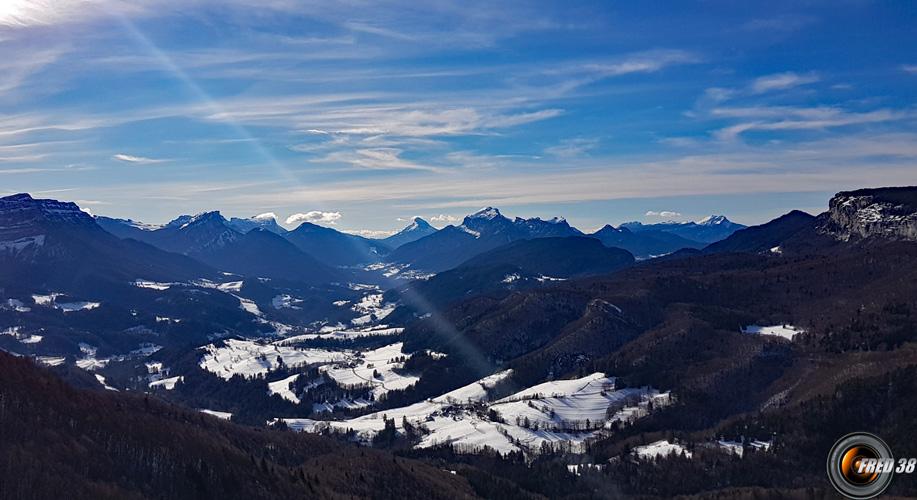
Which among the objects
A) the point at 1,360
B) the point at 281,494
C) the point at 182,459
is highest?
the point at 1,360

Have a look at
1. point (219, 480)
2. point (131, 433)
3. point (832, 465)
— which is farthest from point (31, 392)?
point (832, 465)

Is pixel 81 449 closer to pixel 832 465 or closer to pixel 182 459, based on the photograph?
pixel 182 459

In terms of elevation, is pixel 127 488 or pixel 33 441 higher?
pixel 33 441

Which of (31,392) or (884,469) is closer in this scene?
(884,469)

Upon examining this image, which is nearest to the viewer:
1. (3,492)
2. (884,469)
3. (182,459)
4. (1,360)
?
(884,469)

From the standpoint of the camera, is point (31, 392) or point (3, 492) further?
point (31, 392)

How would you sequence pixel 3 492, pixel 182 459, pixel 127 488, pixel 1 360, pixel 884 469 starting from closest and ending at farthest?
pixel 884 469 → pixel 3 492 → pixel 127 488 → pixel 182 459 → pixel 1 360

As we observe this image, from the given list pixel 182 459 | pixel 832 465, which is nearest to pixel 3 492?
pixel 182 459

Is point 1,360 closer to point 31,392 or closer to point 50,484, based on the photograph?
point 31,392

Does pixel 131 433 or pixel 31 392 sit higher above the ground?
pixel 31 392
